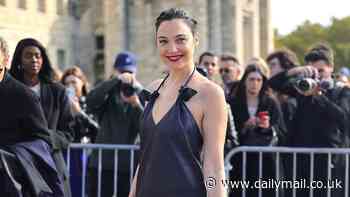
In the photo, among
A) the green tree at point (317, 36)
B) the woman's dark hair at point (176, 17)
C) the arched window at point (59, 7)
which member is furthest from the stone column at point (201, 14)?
the green tree at point (317, 36)

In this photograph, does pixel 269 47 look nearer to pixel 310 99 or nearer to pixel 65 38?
pixel 65 38

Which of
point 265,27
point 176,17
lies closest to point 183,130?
point 176,17

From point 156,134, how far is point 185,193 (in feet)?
1.22

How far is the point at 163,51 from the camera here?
3676mm

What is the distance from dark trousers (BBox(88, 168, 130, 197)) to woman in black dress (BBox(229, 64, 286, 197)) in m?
1.20

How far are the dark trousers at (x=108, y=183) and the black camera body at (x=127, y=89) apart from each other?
90cm

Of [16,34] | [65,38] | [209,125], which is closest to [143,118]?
[209,125]

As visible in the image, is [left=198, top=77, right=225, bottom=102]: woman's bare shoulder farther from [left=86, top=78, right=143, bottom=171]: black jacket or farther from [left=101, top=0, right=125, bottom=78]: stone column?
→ [left=101, top=0, right=125, bottom=78]: stone column

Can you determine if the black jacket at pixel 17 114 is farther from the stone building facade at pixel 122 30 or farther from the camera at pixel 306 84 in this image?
the stone building facade at pixel 122 30

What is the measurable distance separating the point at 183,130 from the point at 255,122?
3.72 meters

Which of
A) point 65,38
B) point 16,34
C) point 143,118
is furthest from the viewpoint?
point 65,38

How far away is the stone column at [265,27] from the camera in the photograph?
40.8 m

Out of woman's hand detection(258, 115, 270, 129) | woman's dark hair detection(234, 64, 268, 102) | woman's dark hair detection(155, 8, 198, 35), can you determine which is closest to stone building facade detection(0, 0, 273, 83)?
woman's dark hair detection(234, 64, 268, 102)

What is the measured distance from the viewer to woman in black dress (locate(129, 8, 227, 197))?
11.7ft
